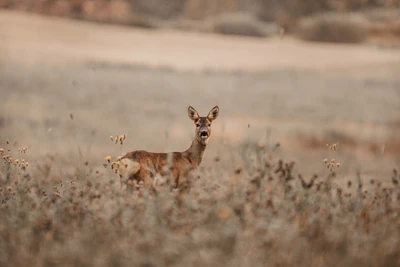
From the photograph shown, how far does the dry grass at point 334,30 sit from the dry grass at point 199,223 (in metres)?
21.0

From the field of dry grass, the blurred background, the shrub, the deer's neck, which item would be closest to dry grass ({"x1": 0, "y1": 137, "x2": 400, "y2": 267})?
the field of dry grass

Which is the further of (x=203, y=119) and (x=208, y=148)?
(x=208, y=148)

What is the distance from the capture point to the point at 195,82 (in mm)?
16734

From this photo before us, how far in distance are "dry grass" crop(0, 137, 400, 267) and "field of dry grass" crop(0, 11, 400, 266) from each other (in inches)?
0.5

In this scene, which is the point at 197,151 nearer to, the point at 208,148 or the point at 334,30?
the point at 208,148

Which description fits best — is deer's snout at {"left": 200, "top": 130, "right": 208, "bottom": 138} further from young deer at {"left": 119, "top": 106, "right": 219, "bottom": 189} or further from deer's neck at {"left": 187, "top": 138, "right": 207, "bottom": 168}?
deer's neck at {"left": 187, "top": 138, "right": 207, "bottom": 168}

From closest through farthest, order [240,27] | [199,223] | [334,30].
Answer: [199,223] → [240,27] → [334,30]

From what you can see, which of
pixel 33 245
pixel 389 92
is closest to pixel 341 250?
pixel 33 245

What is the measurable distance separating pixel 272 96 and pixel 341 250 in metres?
11.7

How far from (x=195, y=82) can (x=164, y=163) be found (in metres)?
10.6

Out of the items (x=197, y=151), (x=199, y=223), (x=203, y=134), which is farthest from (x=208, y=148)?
(x=199, y=223)

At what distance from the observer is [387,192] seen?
231 inches

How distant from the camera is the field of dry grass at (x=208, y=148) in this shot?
4441mm

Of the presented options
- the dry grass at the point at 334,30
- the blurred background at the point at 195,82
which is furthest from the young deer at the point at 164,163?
the dry grass at the point at 334,30
